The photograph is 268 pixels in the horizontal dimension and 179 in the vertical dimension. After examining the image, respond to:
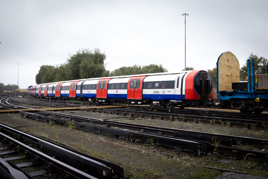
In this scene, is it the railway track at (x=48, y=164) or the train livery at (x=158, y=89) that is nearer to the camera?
the railway track at (x=48, y=164)

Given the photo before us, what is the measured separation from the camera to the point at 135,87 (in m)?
20.6

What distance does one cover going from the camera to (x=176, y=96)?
1717cm

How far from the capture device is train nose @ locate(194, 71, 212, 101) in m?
16.5

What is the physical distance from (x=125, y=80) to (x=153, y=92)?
4324mm

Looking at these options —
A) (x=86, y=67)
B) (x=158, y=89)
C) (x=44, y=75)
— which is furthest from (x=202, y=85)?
(x=44, y=75)

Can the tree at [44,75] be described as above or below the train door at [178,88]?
above

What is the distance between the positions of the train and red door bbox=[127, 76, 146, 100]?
7.56 m

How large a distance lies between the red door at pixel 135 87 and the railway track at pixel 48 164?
13196 mm

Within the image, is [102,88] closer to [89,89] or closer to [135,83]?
[89,89]

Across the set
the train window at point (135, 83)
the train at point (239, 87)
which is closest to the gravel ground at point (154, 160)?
the train at point (239, 87)

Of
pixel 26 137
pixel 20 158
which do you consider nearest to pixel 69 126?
pixel 26 137

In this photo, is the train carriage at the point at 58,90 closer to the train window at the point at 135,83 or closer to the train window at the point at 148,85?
the train window at the point at 135,83

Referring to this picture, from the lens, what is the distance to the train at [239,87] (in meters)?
13.1

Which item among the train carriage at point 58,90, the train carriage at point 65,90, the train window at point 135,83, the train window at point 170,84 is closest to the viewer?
the train window at point 170,84
